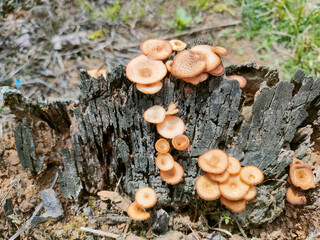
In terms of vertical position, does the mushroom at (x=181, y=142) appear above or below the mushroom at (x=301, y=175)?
above

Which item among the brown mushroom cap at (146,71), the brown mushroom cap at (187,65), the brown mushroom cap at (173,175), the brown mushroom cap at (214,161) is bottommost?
the brown mushroom cap at (173,175)

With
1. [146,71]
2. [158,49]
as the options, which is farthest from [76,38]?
[146,71]

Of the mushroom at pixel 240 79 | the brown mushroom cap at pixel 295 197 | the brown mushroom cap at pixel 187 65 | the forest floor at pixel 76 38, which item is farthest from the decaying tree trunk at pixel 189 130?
the forest floor at pixel 76 38

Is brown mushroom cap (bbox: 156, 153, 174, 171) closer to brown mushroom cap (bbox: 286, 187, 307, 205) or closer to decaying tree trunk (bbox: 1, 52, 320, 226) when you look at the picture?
decaying tree trunk (bbox: 1, 52, 320, 226)

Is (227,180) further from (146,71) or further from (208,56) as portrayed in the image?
(146,71)

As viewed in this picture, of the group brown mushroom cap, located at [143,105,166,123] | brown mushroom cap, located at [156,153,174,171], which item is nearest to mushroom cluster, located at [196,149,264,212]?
brown mushroom cap, located at [156,153,174,171]

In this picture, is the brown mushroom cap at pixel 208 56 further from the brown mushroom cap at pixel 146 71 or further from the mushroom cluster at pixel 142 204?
the mushroom cluster at pixel 142 204
